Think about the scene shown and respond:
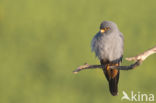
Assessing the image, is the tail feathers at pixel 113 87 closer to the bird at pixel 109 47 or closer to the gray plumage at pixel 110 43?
the bird at pixel 109 47

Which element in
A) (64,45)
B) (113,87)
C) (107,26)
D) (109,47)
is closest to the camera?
(107,26)

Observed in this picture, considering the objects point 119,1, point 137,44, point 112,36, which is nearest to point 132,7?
point 119,1

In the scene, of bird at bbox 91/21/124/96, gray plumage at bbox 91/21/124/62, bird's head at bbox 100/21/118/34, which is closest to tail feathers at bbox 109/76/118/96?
bird at bbox 91/21/124/96

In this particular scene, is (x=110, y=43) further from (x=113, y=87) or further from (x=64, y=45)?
(x=64, y=45)

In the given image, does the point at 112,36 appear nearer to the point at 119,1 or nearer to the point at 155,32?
the point at 155,32

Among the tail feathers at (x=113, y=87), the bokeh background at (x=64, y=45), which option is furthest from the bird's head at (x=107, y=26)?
the bokeh background at (x=64, y=45)

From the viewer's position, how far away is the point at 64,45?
10.9m

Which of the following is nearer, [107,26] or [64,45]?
[107,26]

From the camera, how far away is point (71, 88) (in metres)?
9.84

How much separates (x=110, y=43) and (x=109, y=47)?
6 centimetres

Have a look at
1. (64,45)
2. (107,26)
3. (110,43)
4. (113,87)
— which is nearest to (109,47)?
(110,43)

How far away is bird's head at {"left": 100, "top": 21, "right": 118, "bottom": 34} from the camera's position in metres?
6.86

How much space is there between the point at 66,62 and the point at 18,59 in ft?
4.00

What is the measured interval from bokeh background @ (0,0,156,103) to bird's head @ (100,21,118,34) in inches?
109
